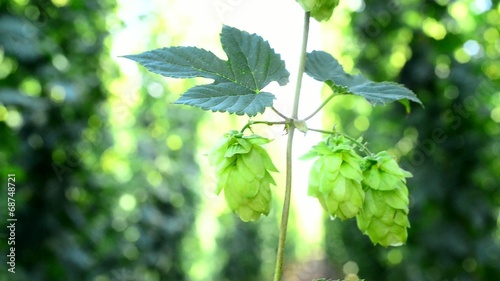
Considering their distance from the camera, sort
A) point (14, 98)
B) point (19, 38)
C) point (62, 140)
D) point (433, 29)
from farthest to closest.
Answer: point (433, 29) < point (62, 140) < point (19, 38) < point (14, 98)

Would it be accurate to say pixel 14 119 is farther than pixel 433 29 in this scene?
No

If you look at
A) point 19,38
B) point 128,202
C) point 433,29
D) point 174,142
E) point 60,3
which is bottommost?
point 128,202

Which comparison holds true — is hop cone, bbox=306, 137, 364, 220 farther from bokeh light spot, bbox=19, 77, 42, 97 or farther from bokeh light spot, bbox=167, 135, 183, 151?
bokeh light spot, bbox=167, 135, 183, 151

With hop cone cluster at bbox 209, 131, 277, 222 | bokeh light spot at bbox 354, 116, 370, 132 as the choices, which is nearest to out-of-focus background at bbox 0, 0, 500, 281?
→ bokeh light spot at bbox 354, 116, 370, 132

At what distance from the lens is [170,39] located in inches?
184

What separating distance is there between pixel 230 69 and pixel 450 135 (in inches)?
106

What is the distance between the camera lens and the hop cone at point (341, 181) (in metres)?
0.75

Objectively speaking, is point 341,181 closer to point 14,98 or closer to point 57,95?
point 14,98

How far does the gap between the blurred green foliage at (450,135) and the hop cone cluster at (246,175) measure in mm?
2611

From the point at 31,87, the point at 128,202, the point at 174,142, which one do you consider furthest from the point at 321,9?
the point at 174,142

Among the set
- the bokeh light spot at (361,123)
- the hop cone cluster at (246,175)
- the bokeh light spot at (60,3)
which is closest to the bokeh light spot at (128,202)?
the bokeh light spot at (60,3)

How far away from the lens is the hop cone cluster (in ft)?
2.47

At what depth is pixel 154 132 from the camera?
4.80 metres

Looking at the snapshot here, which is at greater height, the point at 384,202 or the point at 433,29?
the point at 433,29
